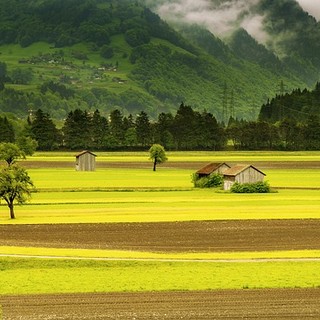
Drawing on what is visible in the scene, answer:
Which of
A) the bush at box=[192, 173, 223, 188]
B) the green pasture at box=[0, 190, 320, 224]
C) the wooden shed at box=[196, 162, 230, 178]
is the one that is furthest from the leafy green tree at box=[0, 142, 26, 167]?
the bush at box=[192, 173, 223, 188]

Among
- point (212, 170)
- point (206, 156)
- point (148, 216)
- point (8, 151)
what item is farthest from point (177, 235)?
point (206, 156)

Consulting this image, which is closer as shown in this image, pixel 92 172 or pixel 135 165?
pixel 92 172

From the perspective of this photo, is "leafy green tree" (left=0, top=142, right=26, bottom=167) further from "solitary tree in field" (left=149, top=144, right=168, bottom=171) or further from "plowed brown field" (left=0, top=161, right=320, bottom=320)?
"plowed brown field" (left=0, top=161, right=320, bottom=320)

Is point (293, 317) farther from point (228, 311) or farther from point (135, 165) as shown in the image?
point (135, 165)

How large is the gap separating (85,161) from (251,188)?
55.9 m

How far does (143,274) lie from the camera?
4044 centimetres

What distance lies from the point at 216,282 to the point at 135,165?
123 meters

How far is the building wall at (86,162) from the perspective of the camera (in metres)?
148

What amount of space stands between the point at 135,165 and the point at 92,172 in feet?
63.1

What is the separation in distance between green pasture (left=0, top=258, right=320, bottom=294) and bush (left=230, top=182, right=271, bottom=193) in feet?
185

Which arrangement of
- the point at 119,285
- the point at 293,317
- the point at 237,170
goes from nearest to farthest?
the point at 293,317, the point at 119,285, the point at 237,170

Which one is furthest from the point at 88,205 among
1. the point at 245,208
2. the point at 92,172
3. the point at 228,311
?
the point at 92,172

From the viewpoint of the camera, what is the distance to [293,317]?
98.6 ft

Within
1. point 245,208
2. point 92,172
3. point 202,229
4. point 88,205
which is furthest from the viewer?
point 92,172
